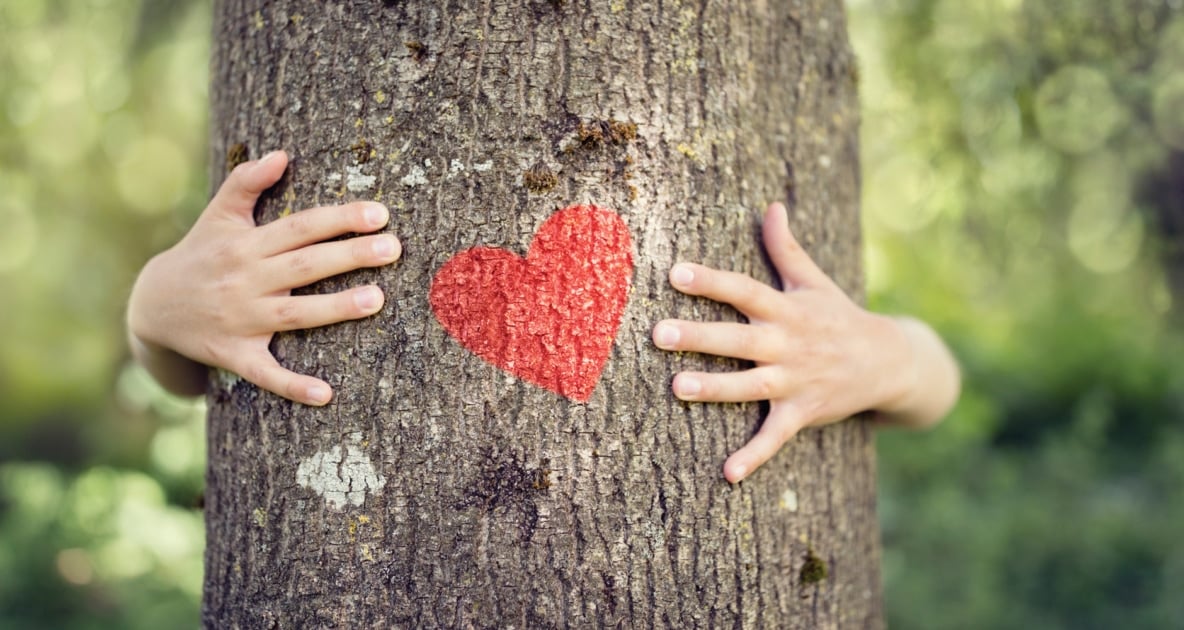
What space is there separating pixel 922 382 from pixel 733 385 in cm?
60

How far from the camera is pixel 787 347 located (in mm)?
1395

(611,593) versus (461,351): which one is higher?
(461,351)

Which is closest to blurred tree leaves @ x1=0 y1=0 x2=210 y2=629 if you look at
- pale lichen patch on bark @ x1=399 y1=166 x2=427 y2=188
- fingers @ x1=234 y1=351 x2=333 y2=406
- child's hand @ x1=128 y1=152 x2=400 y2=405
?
child's hand @ x1=128 y1=152 x2=400 y2=405

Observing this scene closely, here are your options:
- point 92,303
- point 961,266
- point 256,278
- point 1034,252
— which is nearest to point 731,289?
point 256,278

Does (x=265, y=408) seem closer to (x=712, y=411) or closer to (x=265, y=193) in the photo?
(x=265, y=193)

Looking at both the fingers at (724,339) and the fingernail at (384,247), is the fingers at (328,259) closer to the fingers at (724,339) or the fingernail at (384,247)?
the fingernail at (384,247)

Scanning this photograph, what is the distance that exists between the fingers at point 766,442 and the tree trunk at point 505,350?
0.09 ft

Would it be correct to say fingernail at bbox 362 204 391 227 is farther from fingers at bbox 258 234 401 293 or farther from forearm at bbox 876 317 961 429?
forearm at bbox 876 317 961 429

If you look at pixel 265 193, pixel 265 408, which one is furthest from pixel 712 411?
pixel 265 193

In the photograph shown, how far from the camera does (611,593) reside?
Answer: 1.28 metres

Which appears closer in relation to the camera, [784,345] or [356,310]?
[356,310]

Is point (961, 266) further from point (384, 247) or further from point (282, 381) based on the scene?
point (282, 381)

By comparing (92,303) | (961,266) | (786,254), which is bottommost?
(786,254)

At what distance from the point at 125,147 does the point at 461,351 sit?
24.9 ft
